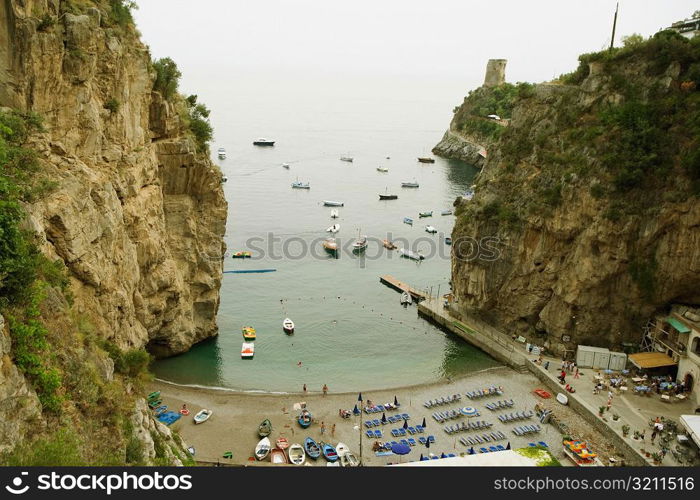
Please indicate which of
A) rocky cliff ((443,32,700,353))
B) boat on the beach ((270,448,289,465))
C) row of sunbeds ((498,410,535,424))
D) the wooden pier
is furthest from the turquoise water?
boat on the beach ((270,448,289,465))

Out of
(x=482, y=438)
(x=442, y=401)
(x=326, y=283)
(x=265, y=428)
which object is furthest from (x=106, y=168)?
(x=326, y=283)

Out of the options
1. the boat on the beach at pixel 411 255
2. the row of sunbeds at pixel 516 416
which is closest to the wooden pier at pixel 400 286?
the boat on the beach at pixel 411 255

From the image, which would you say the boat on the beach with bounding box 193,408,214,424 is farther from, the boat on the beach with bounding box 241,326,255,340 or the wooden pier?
the wooden pier

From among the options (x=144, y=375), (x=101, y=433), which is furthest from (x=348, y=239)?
(x=101, y=433)

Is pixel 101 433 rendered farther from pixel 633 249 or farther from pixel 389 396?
pixel 633 249

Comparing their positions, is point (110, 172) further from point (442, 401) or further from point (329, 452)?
point (442, 401)

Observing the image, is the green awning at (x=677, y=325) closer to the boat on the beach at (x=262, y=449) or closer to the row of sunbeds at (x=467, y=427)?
the row of sunbeds at (x=467, y=427)
